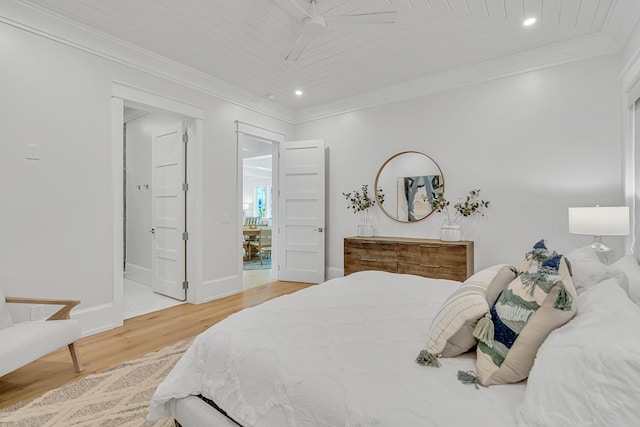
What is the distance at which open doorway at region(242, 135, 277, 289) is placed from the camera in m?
5.71

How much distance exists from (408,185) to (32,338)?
13.2ft

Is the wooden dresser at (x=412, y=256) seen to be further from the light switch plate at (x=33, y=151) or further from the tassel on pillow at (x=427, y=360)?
the light switch plate at (x=33, y=151)

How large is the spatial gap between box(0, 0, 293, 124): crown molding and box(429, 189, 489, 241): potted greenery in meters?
3.00

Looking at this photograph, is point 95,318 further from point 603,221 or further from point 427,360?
point 603,221

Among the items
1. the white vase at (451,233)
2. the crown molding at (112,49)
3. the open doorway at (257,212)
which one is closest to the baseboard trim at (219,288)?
the open doorway at (257,212)

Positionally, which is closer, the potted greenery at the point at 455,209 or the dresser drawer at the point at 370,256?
the potted greenery at the point at 455,209

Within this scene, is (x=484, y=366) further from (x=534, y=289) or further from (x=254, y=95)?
(x=254, y=95)

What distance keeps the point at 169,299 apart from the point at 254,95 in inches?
122

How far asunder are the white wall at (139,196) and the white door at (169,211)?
0.57 m

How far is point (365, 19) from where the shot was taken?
2422 millimetres

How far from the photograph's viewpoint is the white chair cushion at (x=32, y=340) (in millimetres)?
1826

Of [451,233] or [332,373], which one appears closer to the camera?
[332,373]

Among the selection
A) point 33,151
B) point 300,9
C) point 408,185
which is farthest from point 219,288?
point 300,9

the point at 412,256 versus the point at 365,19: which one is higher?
the point at 365,19
